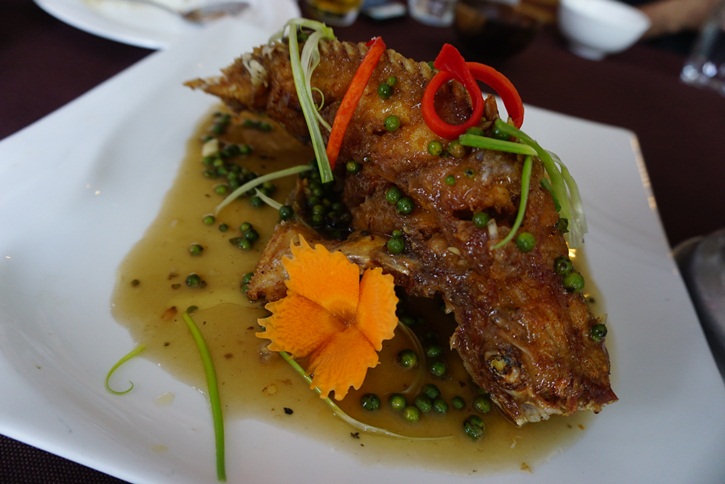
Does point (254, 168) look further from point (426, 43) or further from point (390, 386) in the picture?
point (426, 43)

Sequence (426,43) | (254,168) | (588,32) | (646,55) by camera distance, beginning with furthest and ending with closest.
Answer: (646,55) < (588,32) < (426,43) < (254,168)

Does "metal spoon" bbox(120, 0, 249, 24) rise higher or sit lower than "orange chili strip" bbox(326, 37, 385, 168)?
lower

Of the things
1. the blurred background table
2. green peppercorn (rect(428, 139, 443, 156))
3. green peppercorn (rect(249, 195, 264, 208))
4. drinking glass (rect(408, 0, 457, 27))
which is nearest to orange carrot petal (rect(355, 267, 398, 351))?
green peppercorn (rect(428, 139, 443, 156))

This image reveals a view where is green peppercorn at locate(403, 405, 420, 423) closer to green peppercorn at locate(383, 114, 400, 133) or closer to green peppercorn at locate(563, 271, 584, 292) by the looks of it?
green peppercorn at locate(563, 271, 584, 292)

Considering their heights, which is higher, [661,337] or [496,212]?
[496,212]

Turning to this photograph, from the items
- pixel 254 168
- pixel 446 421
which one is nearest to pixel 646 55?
pixel 254 168

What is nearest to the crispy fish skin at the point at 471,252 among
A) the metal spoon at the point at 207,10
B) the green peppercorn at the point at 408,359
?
the green peppercorn at the point at 408,359

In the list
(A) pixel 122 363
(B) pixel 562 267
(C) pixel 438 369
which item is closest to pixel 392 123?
(B) pixel 562 267
